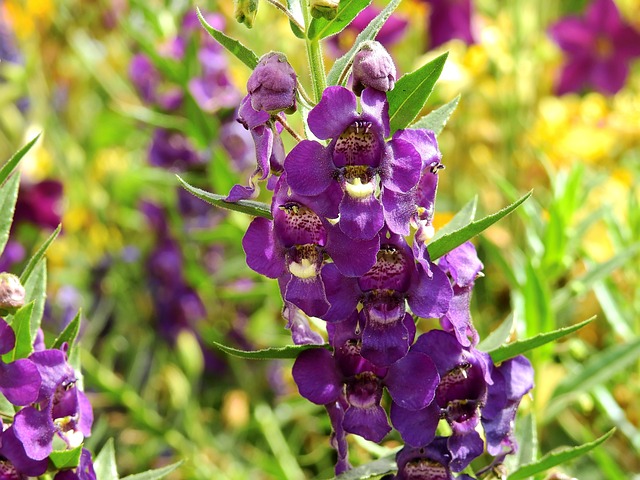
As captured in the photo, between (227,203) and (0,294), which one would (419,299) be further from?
(0,294)

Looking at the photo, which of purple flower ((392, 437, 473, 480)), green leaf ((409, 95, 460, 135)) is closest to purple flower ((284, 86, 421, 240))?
green leaf ((409, 95, 460, 135))

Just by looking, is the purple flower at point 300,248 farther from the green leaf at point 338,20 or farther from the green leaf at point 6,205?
the green leaf at point 6,205

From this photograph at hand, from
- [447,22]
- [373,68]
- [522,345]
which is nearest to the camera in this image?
[373,68]

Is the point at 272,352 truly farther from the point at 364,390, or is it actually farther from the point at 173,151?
the point at 173,151

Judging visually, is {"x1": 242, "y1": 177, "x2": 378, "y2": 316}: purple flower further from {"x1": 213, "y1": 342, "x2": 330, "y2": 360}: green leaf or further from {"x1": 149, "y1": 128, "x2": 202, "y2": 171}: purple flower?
{"x1": 149, "y1": 128, "x2": 202, "y2": 171}: purple flower

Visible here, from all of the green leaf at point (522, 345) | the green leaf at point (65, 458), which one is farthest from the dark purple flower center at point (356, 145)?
the green leaf at point (65, 458)

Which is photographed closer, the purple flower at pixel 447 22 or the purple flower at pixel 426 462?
the purple flower at pixel 426 462

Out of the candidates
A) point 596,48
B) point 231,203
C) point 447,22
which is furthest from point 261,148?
point 596,48
